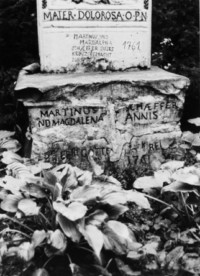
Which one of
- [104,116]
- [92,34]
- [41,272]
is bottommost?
[41,272]

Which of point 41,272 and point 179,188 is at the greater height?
point 179,188

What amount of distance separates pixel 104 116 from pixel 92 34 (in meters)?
0.88

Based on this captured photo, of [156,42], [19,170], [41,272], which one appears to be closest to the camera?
[41,272]

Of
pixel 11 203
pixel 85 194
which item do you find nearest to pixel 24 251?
pixel 11 203

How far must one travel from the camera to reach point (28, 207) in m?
2.84

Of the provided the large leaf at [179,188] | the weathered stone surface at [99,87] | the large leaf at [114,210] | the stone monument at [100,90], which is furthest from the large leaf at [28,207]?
the weathered stone surface at [99,87]

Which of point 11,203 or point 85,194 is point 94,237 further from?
point 11,203

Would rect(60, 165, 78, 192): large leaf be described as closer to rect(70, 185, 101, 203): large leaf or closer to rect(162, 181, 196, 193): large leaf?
rect(70, 185, 101, 203): large leaf

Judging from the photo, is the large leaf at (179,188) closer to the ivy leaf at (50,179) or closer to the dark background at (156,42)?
the ivy leaf at (50,179)

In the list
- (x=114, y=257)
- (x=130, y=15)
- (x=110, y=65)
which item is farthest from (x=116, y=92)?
(x=114, y=257)

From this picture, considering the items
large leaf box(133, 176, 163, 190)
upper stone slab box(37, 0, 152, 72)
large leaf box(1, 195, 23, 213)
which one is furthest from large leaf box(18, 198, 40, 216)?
upper stone slab box(37, 0, 152, 72)

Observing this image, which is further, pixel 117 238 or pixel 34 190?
pixel 34 190

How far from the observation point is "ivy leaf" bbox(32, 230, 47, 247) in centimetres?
267

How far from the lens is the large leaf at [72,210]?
2662 mm
